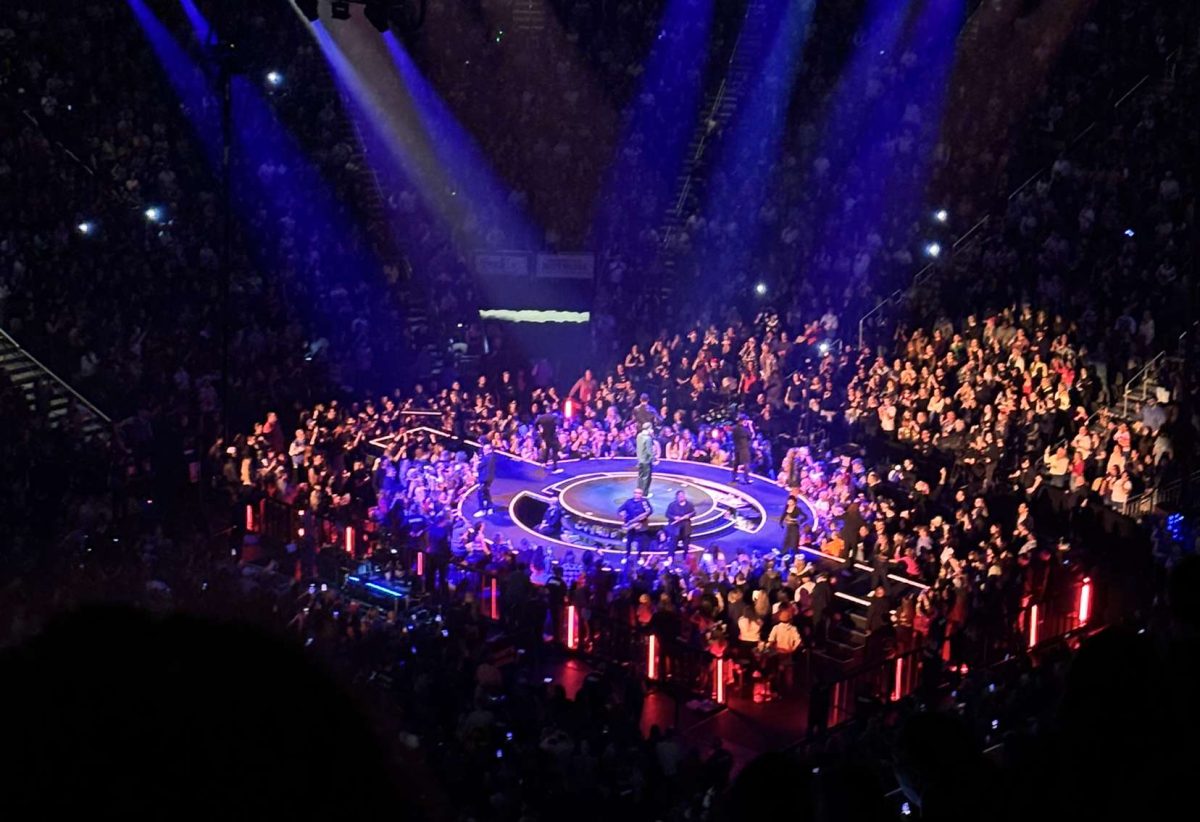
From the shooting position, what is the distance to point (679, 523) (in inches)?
696

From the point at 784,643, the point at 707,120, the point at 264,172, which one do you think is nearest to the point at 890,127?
the point at 707,120

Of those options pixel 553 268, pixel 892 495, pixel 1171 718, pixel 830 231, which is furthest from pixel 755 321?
pixel 1171 718

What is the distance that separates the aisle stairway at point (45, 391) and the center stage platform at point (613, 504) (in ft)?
19.6

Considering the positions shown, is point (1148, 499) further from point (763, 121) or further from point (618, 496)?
point (763, 121)

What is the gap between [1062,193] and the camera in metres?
22.6

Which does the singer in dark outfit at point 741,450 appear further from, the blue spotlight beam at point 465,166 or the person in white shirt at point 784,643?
the blue spotlight beam at point 465,166

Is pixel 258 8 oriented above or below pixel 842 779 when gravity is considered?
above

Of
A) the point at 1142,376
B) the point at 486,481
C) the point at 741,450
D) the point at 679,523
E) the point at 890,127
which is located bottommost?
the point at 679,523

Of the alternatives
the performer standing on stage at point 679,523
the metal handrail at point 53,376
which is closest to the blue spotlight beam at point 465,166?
the metal handrail at point 53,376

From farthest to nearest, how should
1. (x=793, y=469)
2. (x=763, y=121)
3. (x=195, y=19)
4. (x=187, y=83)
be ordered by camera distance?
(x=763, y=121) → (x=195, y=19) → (x=187, y=83) → (x=793, y=469)

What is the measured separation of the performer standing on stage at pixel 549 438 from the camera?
68.3ft

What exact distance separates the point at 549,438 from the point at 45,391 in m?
8.00

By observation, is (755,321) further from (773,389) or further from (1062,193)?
(1062,193)

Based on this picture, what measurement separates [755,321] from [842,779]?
76.1 ft
